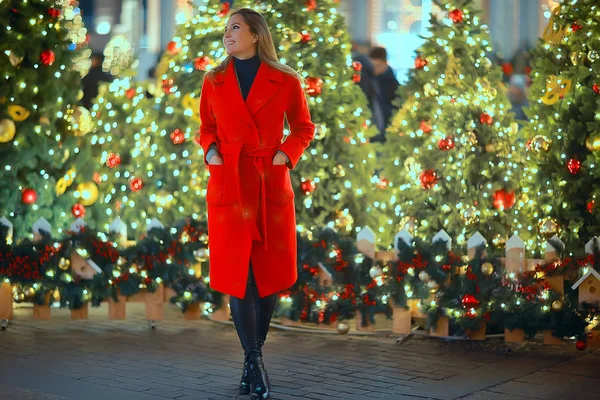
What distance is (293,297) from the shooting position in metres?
7.28

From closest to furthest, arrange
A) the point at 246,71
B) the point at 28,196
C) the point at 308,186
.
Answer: the point at 246,71 < the point at 308,186 < the point at 28,196

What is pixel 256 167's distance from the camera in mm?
5273

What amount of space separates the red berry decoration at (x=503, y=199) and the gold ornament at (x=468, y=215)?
19 cm

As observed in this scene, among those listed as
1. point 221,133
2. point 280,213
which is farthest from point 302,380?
point 221,133

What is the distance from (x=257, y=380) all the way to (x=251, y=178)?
1.03 m

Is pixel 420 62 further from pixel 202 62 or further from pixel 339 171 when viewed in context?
pixel 202 62

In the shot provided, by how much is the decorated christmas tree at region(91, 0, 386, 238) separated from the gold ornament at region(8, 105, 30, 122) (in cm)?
116

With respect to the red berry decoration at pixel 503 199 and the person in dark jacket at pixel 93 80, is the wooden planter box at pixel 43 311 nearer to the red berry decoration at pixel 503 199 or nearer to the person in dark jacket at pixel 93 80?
the red berry decoration at pixel 503 199

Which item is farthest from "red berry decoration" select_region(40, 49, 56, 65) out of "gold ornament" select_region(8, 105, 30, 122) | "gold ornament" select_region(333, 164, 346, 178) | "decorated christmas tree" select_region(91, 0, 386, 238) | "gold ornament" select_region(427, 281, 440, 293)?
"gold ornament" select_region(427, 281, 440, 293)

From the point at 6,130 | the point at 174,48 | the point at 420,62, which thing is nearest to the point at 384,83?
the point at 174,48

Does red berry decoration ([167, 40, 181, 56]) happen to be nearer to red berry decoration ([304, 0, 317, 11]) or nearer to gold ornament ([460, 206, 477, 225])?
red berry decoration ([304, 0, 317, 11])

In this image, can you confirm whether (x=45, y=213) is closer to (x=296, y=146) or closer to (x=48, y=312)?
(x=48, y=312)

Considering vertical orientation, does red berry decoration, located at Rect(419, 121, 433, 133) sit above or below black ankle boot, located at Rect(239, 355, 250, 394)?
above

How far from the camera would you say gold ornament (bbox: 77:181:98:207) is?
8.69 m
